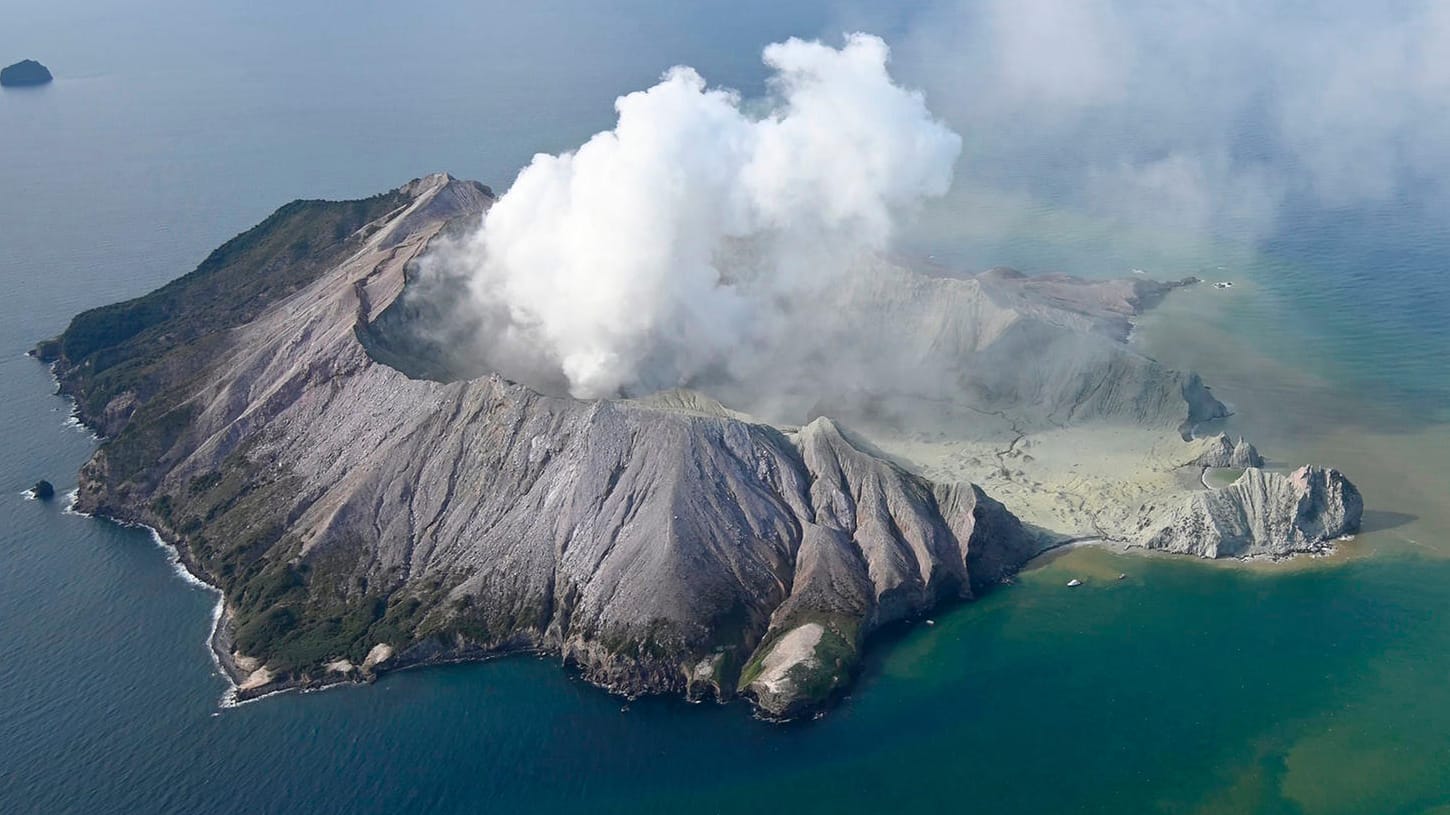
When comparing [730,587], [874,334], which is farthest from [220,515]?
[874,334]

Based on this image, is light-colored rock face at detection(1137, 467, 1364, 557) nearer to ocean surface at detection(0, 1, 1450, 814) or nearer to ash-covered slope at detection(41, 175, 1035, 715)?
ocean surface at detection(0, 1, 1450, 814)

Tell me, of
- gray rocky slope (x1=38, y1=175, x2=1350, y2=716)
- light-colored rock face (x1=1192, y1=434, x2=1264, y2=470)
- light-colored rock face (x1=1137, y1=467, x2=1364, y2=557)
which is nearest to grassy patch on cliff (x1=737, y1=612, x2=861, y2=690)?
gray rocky slope (x1=38, y1=175, x2=1350, y2=716)

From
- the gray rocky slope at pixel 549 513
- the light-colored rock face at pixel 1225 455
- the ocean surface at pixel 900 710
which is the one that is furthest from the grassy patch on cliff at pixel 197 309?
the light-colored rock face at pixel 1225 455

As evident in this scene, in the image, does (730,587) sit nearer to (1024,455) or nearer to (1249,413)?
(1024,455)

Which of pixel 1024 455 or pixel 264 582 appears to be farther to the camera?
pixel 1024 455

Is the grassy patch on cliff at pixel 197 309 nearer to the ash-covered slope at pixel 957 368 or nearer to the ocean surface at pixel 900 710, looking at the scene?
the ocean surface at pixel 900 710

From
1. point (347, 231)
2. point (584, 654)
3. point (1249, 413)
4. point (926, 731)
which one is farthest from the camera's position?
point (347, 231)
